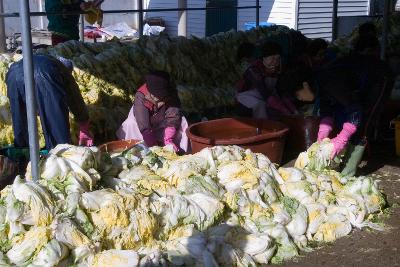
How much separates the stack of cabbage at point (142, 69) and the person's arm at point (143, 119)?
1.27 m

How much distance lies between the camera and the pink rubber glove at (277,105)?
7.09m

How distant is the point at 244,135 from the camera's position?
6.60 m

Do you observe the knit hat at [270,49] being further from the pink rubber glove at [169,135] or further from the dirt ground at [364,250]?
the dirt ground at [364,250]

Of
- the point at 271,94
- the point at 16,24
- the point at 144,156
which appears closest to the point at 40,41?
the point at 16,24

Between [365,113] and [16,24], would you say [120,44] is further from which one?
[16,24]

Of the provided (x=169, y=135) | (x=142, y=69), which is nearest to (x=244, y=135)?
(x=169, y=135)

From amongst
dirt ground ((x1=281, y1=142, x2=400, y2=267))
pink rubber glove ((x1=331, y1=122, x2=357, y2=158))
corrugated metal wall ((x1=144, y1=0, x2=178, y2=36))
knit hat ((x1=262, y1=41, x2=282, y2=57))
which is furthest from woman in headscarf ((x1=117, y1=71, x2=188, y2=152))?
corrugated metal wall ((x1=144, y1=0, x2=178, y2=36))

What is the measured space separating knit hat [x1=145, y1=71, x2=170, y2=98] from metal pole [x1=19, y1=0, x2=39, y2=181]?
198 centimetres

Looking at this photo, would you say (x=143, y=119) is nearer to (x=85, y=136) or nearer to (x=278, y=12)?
(x=85, y=136)

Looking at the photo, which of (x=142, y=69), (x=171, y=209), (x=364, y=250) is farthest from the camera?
(x=142, y=69)

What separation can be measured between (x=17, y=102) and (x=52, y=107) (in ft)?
1.24

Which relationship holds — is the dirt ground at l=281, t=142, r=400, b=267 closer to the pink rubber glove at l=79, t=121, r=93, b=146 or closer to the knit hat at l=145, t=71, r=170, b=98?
the knit hat at l=145, t=71, r=170, b=98

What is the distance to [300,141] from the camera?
6.91m

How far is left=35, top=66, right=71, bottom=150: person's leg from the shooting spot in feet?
18.9
